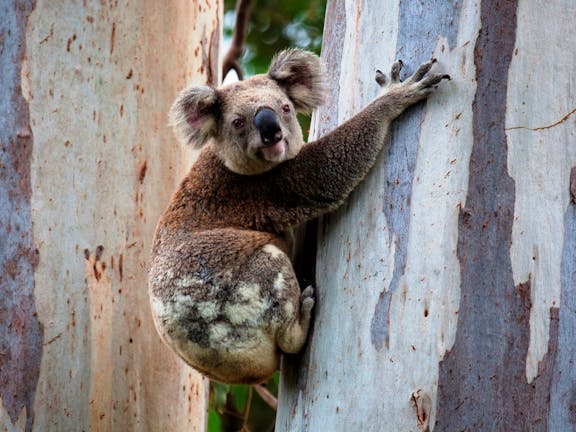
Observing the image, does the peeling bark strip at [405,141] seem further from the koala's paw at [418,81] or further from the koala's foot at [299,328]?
the koala's foot at [299,328]

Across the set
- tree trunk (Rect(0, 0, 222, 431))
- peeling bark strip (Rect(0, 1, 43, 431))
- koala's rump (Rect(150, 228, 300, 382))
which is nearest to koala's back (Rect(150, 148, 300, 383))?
koala's rump (Rect(150, 228, 300, 382))

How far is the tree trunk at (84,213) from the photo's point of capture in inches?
171

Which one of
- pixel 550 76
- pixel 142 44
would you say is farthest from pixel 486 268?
pixel 142 44

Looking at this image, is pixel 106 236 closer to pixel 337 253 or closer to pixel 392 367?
pixel 337 253

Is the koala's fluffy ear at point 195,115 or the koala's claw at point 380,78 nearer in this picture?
the koala's claw at point 380,78

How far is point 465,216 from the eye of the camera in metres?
3.02

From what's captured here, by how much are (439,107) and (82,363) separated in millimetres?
2403

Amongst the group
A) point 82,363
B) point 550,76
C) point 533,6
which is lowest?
point 82,363

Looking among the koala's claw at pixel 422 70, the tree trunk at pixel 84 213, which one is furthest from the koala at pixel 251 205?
the tree trunk at pixel 84 213

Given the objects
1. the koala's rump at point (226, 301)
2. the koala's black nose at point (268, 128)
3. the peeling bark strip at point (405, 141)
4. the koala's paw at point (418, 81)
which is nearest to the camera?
the peeling bark strip at point (405, 141)

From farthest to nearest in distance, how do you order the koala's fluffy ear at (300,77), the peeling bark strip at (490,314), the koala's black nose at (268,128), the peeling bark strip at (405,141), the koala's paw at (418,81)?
the koala's fluffy ear at (300,77)
the koala's black nose at (268,128)
the koala's paw at (418,81)
the peeling bark strip at (405,141)
the peeling bark strip at (490,314)

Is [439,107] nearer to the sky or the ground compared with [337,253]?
nearer to the sky

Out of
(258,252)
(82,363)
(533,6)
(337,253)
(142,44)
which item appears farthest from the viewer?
(142,44)

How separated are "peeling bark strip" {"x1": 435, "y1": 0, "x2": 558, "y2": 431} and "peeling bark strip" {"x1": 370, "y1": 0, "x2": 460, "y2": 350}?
0.24 metres
